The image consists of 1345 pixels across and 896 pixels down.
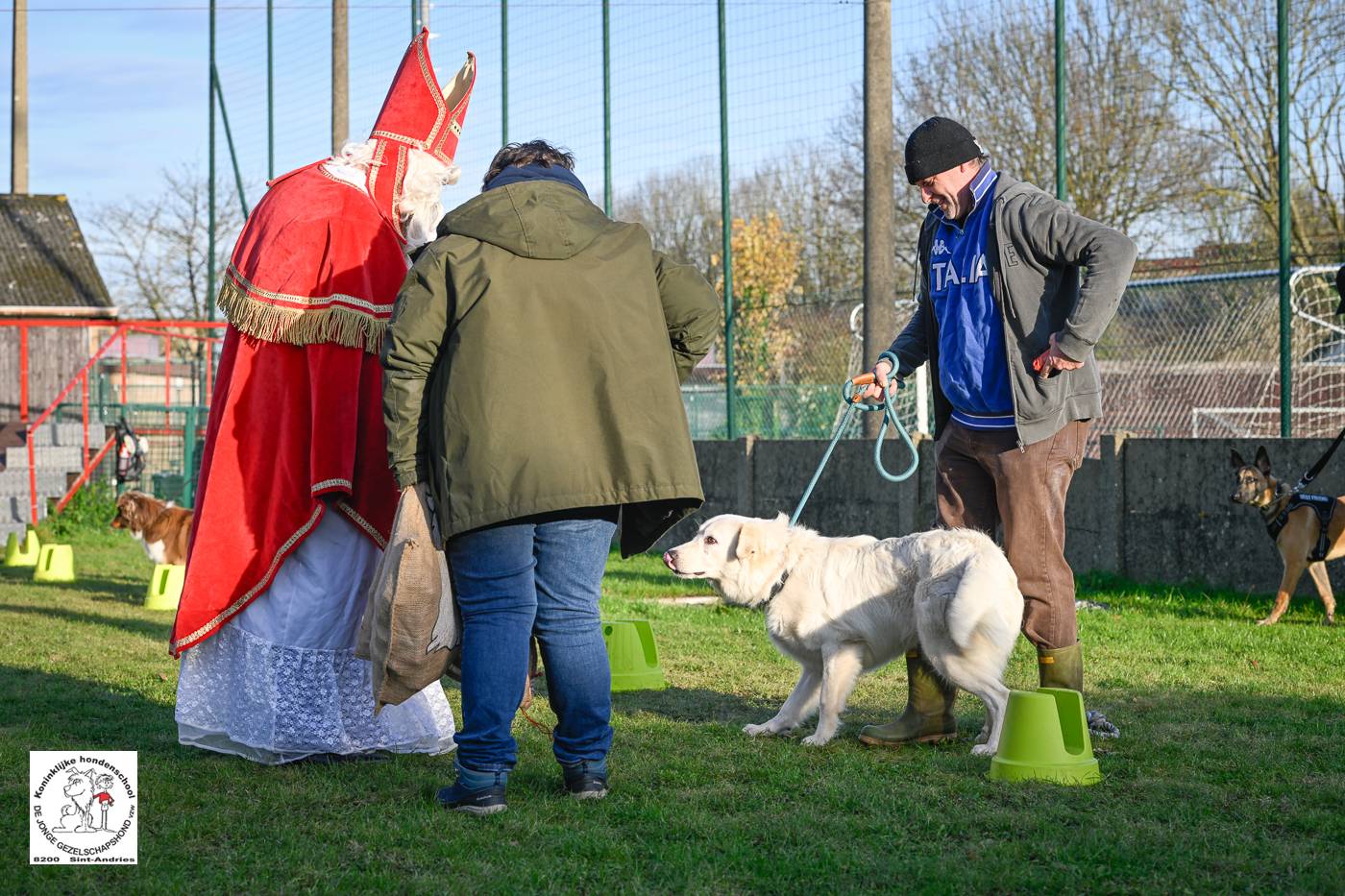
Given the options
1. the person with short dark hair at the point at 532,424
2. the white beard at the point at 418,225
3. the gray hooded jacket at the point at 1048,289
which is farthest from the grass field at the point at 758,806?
the white beard at the point at 418,225

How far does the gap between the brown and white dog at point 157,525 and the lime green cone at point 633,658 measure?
5161mm

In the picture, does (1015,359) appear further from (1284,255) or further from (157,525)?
(157,525)

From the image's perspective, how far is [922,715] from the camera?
14.9ft

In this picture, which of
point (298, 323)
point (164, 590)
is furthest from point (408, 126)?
point (164, 590)

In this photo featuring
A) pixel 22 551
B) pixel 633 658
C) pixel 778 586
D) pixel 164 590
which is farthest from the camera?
pixel 22 551

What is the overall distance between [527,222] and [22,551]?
32.5 ft

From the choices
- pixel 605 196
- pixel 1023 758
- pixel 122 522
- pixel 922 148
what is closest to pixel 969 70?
pixel 605 196

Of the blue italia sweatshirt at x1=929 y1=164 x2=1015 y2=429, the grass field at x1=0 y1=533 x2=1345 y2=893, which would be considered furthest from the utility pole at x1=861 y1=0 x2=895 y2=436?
the blue italia sweatshirt at x1=929 y1=164 x2=1015 y2=429

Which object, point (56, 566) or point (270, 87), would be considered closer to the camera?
point (56, 566)

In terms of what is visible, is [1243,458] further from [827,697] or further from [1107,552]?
[827,697]

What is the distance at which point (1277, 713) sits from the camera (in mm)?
4809

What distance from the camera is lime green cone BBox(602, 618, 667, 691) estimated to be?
561cm

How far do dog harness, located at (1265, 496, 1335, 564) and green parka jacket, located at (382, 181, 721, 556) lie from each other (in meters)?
4.96

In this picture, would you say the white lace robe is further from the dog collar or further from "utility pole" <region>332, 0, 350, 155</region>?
"utility pole" <region>332, 0, 350, 155</region>
